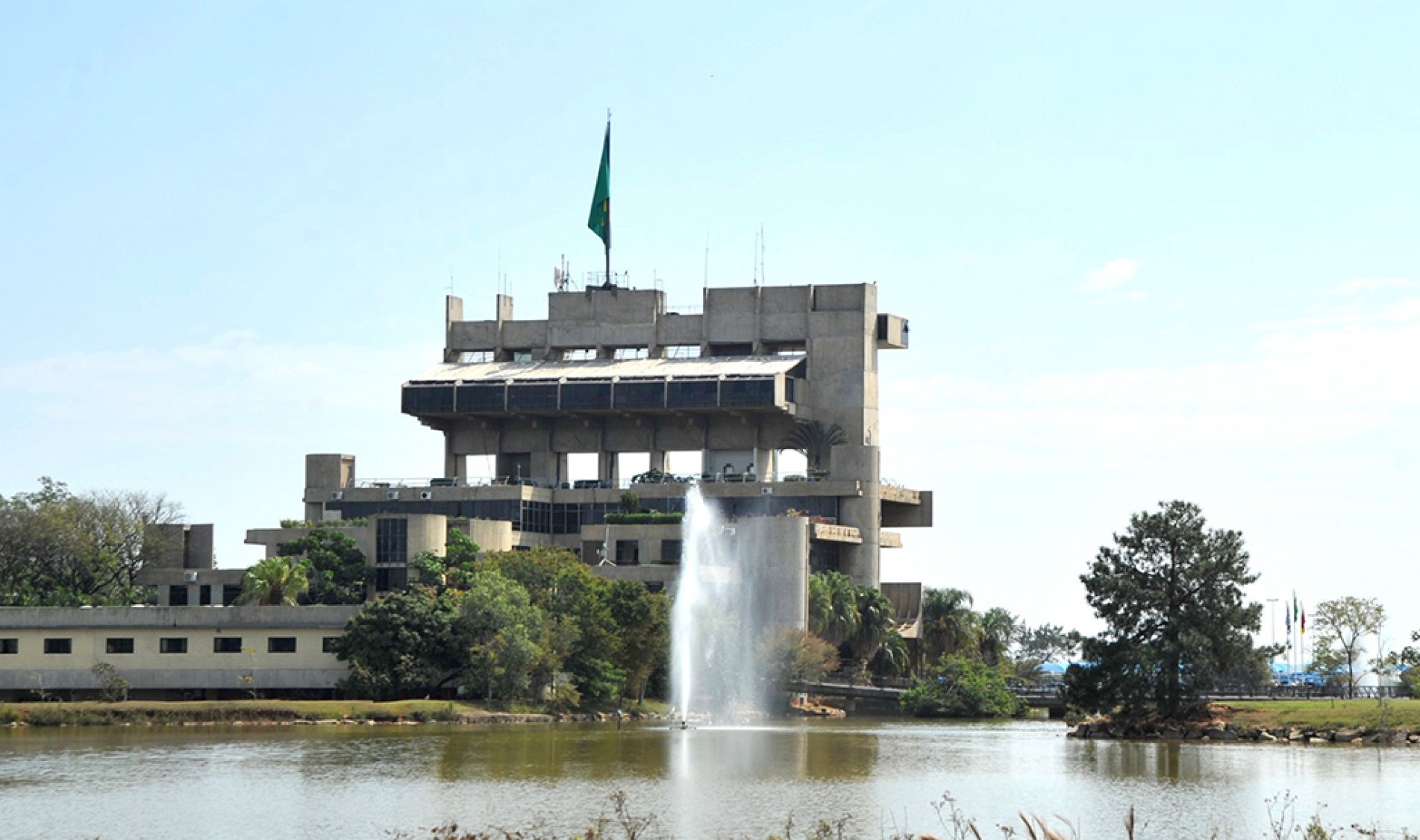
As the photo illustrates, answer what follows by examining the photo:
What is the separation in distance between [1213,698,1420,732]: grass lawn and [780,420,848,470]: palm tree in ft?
213

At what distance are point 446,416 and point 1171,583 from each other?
8586 cm

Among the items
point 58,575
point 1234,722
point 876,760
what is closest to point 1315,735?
point 1234,722

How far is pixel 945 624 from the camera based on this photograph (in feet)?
522

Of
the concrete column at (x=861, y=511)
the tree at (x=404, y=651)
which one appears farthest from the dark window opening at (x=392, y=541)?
the concrete column at (x=861, y=511)

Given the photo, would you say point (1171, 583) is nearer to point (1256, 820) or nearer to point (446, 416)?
point (1256, 820)

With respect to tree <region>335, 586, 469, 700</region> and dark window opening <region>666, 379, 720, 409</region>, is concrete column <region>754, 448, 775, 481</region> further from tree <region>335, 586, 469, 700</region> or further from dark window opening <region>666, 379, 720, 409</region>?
tree <region>335, 586, 469, 700</region>

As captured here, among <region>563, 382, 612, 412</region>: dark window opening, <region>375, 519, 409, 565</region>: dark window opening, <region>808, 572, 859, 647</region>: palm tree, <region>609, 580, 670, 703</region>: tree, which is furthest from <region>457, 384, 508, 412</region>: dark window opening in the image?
<region>609, 580, 670, 703</region>: tree

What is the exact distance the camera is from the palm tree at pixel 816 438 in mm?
165500

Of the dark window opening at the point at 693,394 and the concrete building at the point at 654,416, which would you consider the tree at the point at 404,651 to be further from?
the dark window opening at the point at 693,394

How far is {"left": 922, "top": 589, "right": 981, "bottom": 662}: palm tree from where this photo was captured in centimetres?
15825

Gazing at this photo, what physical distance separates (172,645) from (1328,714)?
58.9 m

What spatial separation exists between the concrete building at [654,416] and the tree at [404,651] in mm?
39999

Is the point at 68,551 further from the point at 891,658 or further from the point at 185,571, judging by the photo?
the point at 891,658

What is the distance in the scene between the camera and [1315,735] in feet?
304
